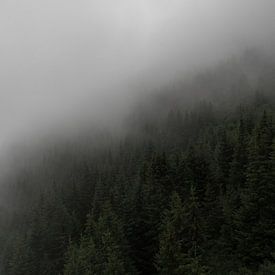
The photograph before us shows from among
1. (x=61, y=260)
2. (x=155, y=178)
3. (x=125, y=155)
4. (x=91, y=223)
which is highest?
(x=155, y=178)

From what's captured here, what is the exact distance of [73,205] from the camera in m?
92.6

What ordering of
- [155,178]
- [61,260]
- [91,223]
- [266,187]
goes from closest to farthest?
[266,187] < [155,178] < [91,223] < [61,260]

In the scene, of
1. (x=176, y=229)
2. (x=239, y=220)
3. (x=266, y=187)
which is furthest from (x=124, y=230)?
(x=266, y=187)

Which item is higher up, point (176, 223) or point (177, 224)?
point (176, 223)

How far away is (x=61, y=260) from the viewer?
67.3 meters

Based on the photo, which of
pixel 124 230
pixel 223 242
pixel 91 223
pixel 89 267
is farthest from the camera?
pixel 91 223

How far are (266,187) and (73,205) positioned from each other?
61334 millimetres

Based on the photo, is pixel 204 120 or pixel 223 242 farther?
pixel 204 120

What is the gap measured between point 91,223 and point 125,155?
10917 cm

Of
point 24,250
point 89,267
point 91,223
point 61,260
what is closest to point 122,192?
point 91,223

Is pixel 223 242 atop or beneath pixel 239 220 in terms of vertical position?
beneath

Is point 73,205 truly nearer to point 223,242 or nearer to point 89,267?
point 89,267

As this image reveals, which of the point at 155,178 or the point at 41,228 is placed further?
the point at 41,228

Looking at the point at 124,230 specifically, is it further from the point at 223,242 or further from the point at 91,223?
the point at 223,242
